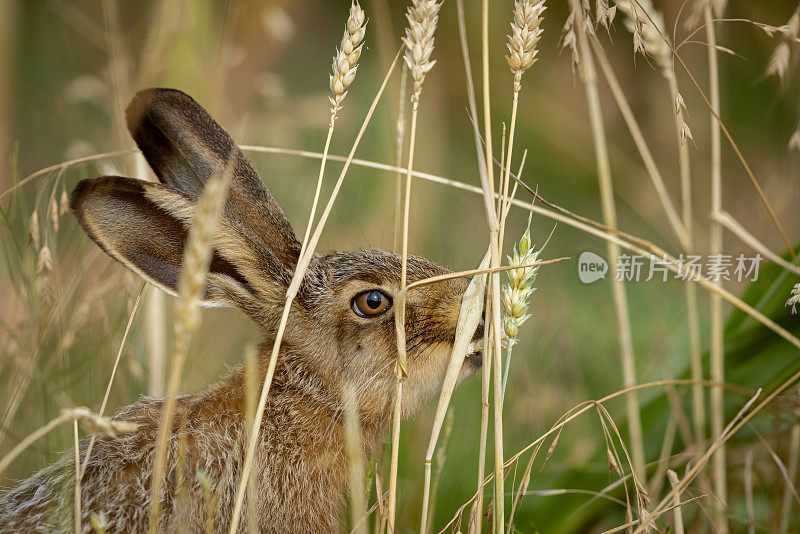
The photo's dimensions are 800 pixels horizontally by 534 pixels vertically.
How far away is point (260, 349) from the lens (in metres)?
3.25

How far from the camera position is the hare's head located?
2.83 metres

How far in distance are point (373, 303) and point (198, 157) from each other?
883mm

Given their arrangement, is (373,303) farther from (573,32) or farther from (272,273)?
(573,32)

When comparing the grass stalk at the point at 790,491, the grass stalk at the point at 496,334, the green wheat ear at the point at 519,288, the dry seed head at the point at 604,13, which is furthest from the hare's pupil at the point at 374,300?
the grass stalk at the point at 790,491

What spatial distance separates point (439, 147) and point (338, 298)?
102 inches

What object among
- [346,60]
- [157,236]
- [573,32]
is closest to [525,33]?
[573,32]

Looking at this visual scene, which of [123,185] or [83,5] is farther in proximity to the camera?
[83,5]

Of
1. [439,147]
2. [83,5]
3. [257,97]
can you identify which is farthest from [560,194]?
[83,5]

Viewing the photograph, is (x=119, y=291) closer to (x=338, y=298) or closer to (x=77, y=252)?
(x=77, y=252)

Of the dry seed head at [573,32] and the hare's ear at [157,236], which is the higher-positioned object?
the dry seed head at [573,32]

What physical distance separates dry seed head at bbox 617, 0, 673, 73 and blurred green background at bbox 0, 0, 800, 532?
0.45 ft

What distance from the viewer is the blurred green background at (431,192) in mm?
3283

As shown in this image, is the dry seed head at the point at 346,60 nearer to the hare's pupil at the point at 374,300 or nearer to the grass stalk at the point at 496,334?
the grass stalk at the point at 496,334

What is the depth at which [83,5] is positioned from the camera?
714 cm
